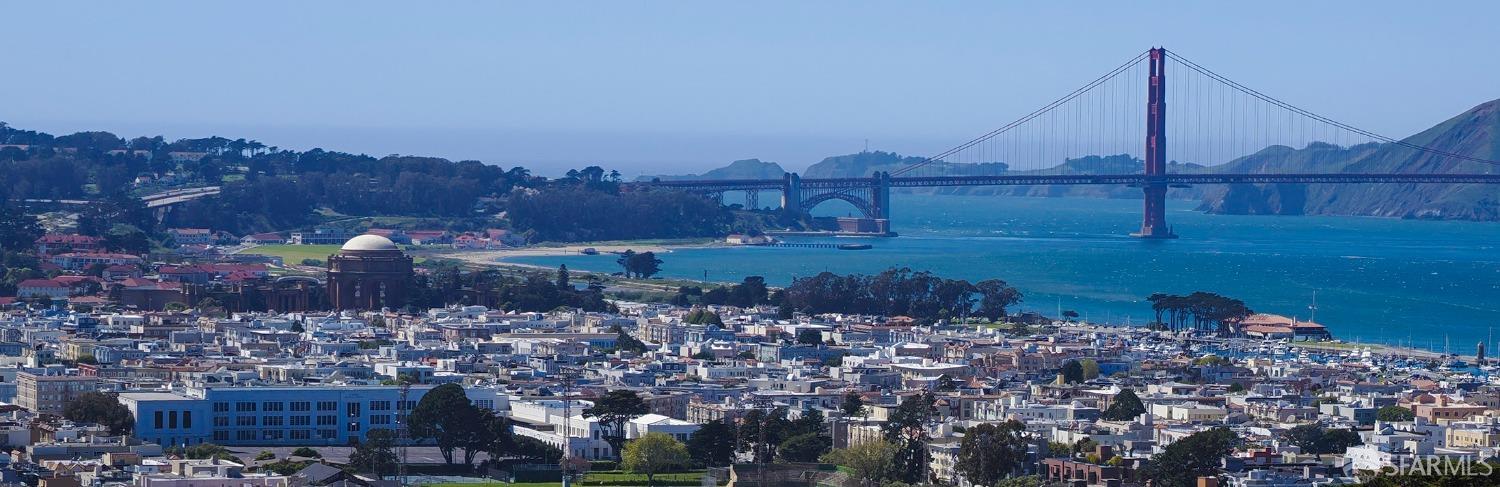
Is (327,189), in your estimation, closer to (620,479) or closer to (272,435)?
(272,435)

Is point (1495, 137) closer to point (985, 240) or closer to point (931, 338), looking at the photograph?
point (985, 240)

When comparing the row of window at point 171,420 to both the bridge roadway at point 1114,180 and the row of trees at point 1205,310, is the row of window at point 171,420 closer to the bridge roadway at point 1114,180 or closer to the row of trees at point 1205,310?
the row of trees at point 1205,310

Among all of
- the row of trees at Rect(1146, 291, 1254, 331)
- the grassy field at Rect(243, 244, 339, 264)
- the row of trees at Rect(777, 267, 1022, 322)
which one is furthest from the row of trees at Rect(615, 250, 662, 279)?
the row of trees at Rect(1146, 291, 1254, 331)

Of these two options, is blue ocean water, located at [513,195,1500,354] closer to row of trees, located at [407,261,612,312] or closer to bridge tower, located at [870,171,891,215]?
bridge tower, located at [870,171,891,215]

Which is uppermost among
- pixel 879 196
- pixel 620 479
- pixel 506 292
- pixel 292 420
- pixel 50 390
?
pixel 879 196

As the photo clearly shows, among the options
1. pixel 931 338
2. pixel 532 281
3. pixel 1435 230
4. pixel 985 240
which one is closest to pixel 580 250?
pixel 985 240

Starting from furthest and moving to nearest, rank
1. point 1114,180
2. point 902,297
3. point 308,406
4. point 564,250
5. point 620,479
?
point 1114,180 < point 564,250 < point 902,297 < point 308,406 < point 620,479

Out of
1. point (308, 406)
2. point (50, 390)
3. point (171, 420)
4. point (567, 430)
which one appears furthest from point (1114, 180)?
point (171, 420)
